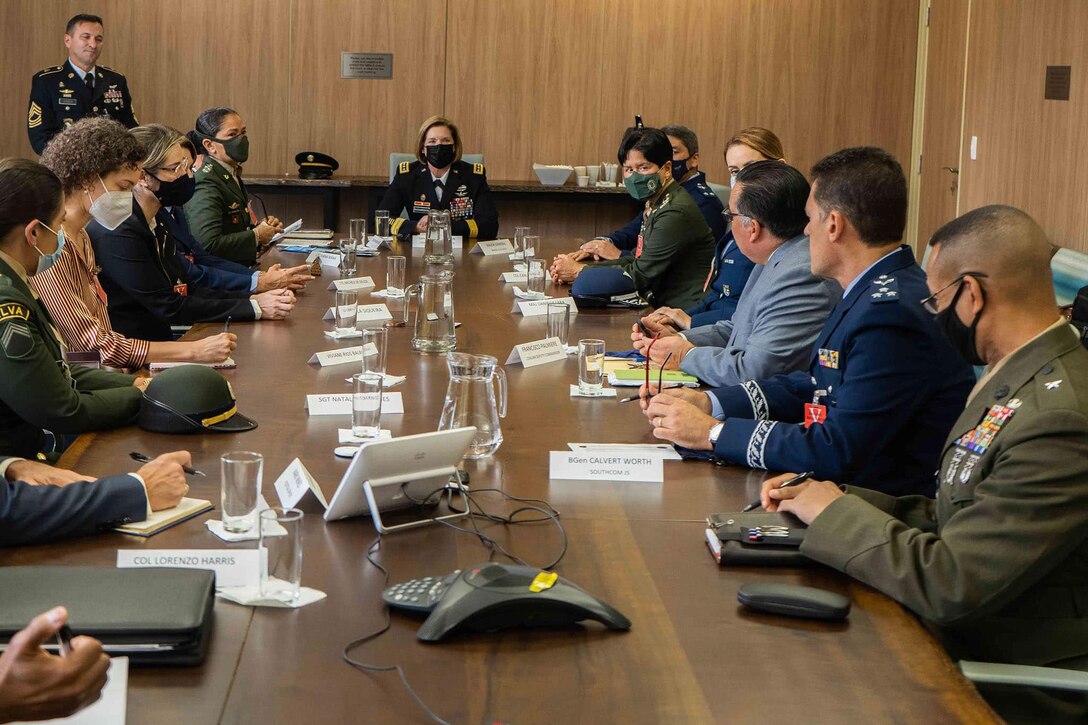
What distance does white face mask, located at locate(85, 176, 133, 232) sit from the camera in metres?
3.50

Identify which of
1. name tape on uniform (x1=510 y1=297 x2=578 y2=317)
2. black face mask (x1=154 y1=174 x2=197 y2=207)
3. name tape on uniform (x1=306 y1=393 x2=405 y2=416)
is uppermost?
black face mask (x1=154 y1=174 x2=197 y2=207)

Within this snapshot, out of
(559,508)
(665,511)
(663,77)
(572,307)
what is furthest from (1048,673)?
(663,77)

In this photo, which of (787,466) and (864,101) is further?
(864,101)

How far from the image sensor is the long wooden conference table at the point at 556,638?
1369 mm

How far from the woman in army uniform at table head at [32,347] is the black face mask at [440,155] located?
4006 millimetres

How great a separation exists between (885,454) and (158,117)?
7556mm

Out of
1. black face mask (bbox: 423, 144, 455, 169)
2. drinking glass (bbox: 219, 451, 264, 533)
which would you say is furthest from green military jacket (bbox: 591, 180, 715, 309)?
drinking glass (bbox: 219, 451, 264, 533)

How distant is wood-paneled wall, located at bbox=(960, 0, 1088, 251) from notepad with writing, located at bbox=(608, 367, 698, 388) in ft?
9.00

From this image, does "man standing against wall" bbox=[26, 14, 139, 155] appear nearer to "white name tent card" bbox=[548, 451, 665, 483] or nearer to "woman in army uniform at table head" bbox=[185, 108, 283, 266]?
"woman in army uniform at table head" bbox=[185, 108, 283, 266]

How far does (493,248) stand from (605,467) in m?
3.70

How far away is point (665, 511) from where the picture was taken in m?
2.08

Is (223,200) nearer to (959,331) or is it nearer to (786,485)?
(786,485)

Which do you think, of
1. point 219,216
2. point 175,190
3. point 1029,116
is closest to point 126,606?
point 175,190

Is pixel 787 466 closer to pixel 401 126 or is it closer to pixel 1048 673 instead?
pixel 1048 673
